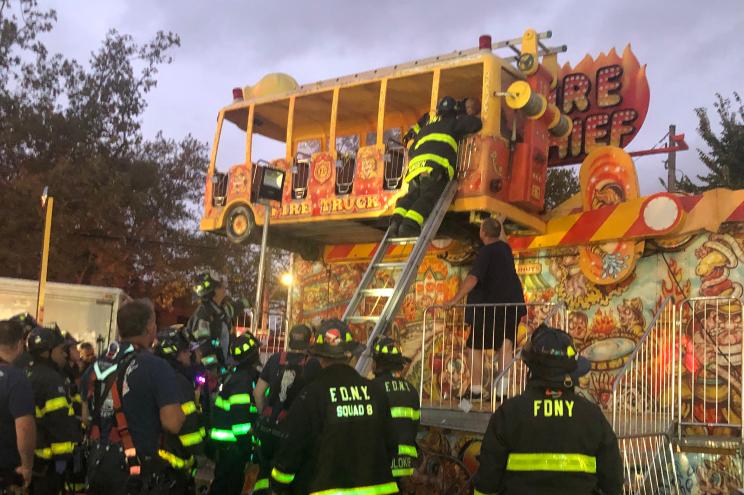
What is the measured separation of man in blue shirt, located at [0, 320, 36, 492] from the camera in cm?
493

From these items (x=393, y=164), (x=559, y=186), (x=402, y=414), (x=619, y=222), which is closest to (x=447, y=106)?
(x=393, y=164)

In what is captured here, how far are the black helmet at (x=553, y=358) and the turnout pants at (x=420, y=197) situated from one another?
4.92 meters

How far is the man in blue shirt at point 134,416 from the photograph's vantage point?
4320 mm

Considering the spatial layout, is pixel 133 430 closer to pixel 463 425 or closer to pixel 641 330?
pixel 463 425

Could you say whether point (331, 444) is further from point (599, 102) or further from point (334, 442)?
point (599, 102)

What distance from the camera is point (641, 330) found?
29.5ft

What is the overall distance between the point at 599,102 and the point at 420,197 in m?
3.59

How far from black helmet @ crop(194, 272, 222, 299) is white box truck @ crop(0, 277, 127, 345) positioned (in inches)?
238

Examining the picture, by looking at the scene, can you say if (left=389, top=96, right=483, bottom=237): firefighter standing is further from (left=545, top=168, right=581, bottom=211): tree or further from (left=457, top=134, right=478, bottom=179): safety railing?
(left=545, top=168, right=581, bottom=211): tree

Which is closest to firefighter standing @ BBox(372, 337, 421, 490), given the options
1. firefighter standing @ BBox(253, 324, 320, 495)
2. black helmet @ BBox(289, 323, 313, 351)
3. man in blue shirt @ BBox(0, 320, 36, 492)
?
firefighter standing @ BBox(253, 324, 320, 495)

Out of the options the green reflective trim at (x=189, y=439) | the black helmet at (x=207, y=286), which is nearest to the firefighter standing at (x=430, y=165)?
the black helmet at (x=207, y=286)

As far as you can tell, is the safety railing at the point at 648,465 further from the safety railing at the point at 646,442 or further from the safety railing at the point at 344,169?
the safety railing at the point at 344,169

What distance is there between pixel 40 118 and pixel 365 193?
1670 centimetres

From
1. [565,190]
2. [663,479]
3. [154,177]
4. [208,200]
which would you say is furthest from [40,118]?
[663,479]
